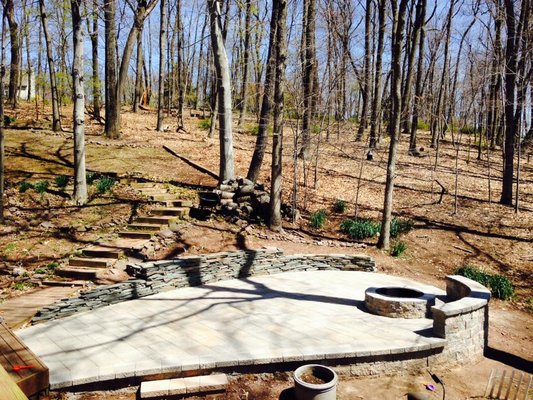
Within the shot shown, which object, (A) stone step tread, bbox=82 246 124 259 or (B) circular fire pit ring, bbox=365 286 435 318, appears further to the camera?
(A) stone step tread, bbox=82 246 124 259

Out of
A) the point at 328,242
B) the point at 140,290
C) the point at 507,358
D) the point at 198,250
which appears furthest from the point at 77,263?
the point at 507,358

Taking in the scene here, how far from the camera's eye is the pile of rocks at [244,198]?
1041 cm

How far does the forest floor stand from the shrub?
0.65 feet

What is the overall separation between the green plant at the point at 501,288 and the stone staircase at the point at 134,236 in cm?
679

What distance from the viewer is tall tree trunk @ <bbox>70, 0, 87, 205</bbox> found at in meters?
9.33

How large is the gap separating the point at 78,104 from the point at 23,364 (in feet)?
22.7

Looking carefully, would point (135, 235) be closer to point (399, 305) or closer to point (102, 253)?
point (102, 253)

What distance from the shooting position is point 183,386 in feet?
15.0

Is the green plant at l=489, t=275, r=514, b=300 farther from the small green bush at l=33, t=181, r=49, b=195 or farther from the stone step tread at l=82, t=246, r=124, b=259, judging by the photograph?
the small green bush at l=33, t=181, r=49, b=195

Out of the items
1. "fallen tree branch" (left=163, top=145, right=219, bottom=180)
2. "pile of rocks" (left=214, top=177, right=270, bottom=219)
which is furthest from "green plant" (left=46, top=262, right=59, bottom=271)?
"fallen tree branch" (left=163, top=145, right=219, bottom=180)

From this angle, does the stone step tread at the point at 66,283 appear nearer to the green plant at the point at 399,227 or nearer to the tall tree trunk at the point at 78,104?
the tall tree trunk at the point at 78,104

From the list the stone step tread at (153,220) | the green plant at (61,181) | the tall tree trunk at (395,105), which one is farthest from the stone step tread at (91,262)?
the tall tree trunk at (395,105)

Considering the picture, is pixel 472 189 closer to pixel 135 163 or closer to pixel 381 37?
pixel 381 37

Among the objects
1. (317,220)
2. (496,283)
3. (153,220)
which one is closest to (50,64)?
(153,220)
